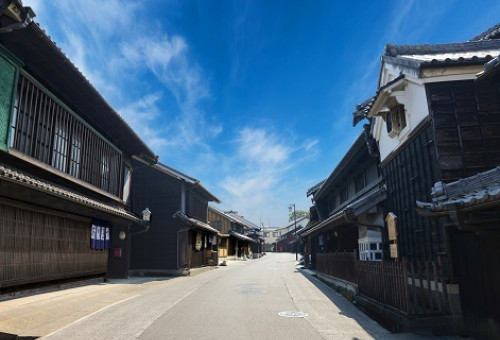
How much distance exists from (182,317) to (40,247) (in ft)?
19.4

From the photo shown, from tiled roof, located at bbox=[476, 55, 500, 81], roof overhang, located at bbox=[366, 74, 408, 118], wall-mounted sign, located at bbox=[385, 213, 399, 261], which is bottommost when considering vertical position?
wall-mounted sign, located at bbox=[385, 213, 399, 261]

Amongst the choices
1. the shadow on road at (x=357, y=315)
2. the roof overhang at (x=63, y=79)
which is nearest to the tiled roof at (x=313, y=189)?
the shadow on road at (x=357, y=315)

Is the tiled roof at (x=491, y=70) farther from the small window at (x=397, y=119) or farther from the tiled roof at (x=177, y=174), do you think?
the tiled roof at (x=177, y=174)

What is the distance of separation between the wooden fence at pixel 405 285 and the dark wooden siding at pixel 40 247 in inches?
403

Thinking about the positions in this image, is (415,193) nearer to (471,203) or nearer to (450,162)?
(450,162)

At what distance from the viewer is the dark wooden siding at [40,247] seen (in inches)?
405

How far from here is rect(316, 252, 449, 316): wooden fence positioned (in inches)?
299

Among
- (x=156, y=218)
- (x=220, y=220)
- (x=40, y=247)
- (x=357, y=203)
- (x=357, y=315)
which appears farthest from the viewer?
(x=220, y=220)

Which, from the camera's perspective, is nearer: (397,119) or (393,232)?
(397,119)

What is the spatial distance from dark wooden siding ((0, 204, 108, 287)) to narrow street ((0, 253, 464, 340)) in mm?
743

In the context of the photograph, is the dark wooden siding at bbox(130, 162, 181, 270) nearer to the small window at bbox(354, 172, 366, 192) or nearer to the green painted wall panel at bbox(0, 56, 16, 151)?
the small window at bbox(354, 172, 366, 192)

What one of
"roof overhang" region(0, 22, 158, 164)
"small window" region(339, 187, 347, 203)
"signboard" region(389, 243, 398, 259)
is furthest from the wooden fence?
"roof overhang" region(0, 22, 158, 164)

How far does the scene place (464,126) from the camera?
28.2 ft

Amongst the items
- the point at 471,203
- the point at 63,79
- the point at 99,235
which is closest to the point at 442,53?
the point at 471,203
